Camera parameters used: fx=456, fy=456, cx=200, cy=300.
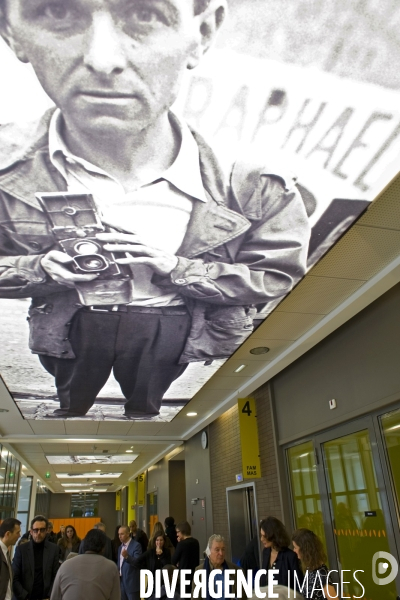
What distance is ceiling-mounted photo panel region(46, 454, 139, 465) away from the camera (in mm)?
14373

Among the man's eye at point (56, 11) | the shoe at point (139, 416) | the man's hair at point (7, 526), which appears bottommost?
the man's hair at point (7, 526)

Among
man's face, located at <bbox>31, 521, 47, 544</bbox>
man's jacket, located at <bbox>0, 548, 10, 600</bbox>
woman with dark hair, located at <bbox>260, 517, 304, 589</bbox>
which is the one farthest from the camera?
man's face, located at <bbox>31, 521, 47, 544</bbox>

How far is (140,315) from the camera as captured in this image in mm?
4129

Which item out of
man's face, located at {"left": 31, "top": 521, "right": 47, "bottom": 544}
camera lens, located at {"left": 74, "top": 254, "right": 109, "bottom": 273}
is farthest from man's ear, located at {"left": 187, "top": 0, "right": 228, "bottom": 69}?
man's face, located at {"left": 31, "top": 521, "right": 47, "bottom": 544}

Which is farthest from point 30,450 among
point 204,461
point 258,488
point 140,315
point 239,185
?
point 239,185

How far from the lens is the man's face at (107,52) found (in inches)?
70.7

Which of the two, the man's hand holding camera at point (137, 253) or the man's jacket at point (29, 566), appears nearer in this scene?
the man's hand holding camera at point (137, 253)

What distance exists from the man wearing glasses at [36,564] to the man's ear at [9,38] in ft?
14.2

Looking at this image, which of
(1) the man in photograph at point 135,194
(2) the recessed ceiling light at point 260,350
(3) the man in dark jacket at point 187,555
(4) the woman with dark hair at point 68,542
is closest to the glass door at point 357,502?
(2) the recessed ceiling light at point 260,350

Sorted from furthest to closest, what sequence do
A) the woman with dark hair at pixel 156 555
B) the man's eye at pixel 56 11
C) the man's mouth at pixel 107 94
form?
1. the woman with dark hair at pixel 156 555
2. the man's mouth at pixel 107 94
3. the man's eye at pixel 56 11

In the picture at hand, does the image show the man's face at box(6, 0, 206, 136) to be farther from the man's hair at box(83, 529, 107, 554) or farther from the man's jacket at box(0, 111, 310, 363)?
the man's hair at box(83, 529, 107, 554)

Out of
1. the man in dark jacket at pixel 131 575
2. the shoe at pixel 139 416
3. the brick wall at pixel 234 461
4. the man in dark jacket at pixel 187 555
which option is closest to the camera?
the man in dark jacket at pixel 187 555

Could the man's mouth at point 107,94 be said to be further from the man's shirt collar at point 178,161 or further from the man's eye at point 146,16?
the man's eye at point 146,16

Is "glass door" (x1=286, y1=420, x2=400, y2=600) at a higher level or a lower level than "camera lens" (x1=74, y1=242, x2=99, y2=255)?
lower
